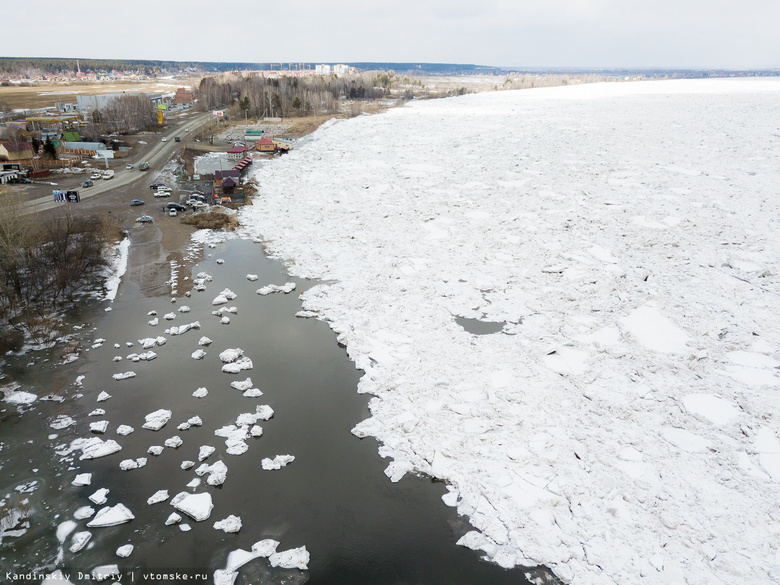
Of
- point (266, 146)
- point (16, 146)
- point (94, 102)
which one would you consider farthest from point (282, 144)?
point (94, 102)

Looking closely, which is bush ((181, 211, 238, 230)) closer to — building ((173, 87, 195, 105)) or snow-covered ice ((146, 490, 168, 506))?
snow-covered ice ((146, 490, 168, 506))

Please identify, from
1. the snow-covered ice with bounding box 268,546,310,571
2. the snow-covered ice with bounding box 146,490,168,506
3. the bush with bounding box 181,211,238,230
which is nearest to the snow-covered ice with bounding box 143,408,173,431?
the snow-covered ice with bounding box 146,490,168,506

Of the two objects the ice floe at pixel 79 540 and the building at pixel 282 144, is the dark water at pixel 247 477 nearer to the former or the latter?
the ice floe at pixel 79 540

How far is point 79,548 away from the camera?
10664 millimetres

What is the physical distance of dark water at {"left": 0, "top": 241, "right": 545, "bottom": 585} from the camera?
10.6 metres

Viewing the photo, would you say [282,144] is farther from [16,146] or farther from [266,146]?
[16,146]

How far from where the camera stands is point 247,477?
1277 cm

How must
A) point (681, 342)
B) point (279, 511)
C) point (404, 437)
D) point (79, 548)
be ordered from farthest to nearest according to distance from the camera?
point (681, 342) → point (404, 437) → point (279, 511) → point (79, 548)

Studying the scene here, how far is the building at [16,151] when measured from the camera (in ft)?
153

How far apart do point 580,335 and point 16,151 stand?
59481 mm

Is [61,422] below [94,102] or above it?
below

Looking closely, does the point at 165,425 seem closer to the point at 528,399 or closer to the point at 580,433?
the point at 528,399

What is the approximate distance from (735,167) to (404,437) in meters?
31.8

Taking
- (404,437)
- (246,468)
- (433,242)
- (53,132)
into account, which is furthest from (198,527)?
(53,132)
